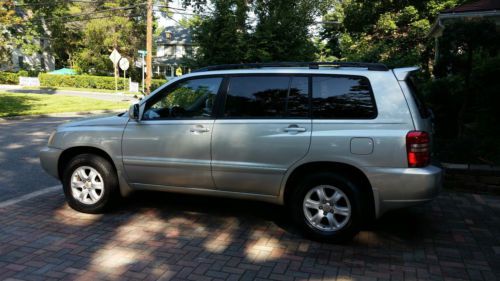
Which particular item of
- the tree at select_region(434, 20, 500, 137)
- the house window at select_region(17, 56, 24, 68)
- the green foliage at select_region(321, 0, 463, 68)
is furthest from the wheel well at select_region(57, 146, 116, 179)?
the house window at select_region(17, 56, 24, 68)

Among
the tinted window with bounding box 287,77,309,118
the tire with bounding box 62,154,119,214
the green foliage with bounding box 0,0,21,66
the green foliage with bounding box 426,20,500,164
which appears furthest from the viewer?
the green foliage with bounding box 0,0,21,66

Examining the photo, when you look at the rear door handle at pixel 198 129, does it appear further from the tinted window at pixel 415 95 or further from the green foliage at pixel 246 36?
the green foliage at pixel 246 36

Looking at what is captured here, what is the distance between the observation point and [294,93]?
4.90 m

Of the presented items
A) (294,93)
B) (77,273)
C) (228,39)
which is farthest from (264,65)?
(228,39)

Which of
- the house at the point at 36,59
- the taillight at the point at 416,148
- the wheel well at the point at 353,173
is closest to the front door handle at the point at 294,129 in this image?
the wheel well at the point at 353,173

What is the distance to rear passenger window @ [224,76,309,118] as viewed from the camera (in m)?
4.87

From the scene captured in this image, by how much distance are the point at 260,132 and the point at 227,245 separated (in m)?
1.19

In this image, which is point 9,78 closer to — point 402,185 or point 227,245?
point 227,245

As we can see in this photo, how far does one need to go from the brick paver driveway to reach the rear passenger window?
1288mm

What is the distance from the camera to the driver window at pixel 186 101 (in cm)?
523

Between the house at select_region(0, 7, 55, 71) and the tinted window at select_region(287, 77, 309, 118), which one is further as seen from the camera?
the house at select_region(0, 7, 55, 71)

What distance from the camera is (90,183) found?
5.59 m

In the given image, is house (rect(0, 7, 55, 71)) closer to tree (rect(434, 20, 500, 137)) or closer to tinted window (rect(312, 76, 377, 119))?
tree (rect(434, 20, 500, 137))

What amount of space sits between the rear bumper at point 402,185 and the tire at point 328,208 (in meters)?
0.21
